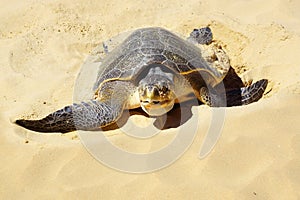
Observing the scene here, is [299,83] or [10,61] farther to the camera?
[10,61]

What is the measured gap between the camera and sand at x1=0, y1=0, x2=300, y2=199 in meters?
2.02

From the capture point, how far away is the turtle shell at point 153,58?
298 cm

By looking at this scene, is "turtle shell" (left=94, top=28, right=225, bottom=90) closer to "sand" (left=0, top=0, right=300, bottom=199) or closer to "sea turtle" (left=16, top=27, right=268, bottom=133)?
"sea turtle" (left=16, top=27, right=268, bottom=133)

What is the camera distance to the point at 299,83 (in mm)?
2637

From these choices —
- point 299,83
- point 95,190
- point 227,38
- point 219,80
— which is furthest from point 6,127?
point 227,38

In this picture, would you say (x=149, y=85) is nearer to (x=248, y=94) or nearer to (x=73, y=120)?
(x=73, y=120)

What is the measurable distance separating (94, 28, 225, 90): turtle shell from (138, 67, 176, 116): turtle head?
0.13 metres

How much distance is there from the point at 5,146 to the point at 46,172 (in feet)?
1.54

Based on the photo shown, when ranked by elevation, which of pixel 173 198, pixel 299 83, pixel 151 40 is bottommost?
pixel 173 198

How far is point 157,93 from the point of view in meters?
2.68

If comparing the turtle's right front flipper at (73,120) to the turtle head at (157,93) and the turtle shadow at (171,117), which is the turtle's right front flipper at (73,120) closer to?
the turtle shadow at (171,117)

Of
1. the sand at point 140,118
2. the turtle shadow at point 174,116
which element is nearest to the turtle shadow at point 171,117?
the turtle shadow at point 174,116

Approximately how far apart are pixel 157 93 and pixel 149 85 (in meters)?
0.09

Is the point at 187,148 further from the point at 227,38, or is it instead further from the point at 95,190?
the point at 227,38
